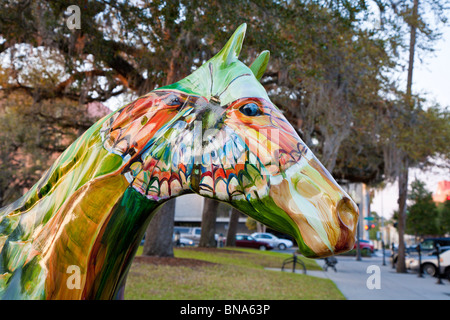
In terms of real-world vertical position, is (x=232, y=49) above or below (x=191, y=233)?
above

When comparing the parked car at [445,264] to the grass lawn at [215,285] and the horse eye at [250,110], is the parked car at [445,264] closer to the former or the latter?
the grass lawn at [215,285]

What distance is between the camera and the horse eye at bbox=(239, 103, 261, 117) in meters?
1.16

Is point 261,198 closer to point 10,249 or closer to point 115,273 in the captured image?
point 115,273

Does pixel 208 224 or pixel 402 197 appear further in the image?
pixel 208 224

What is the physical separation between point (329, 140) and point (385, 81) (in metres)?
3.30

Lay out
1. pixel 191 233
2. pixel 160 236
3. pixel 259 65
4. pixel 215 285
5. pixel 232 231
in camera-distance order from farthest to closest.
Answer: pixel 191 233
pixel 232 231
pixel 160 236
pixel 215 285
pixel 259 65

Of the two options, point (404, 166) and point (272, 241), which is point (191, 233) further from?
point (404, 166)

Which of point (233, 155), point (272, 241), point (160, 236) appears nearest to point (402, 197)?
point (160, 236)

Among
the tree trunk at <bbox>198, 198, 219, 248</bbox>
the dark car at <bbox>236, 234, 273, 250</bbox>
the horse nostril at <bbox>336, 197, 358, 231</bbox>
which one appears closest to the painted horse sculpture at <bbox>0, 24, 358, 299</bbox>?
the horse nostril at <bbox>336, 197, 358, 231</bbox>

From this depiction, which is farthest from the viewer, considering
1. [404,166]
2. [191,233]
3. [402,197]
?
[191,233]

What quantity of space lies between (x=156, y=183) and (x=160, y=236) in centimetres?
1149

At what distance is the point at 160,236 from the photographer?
12211mm

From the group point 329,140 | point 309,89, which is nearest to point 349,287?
point 329,140
